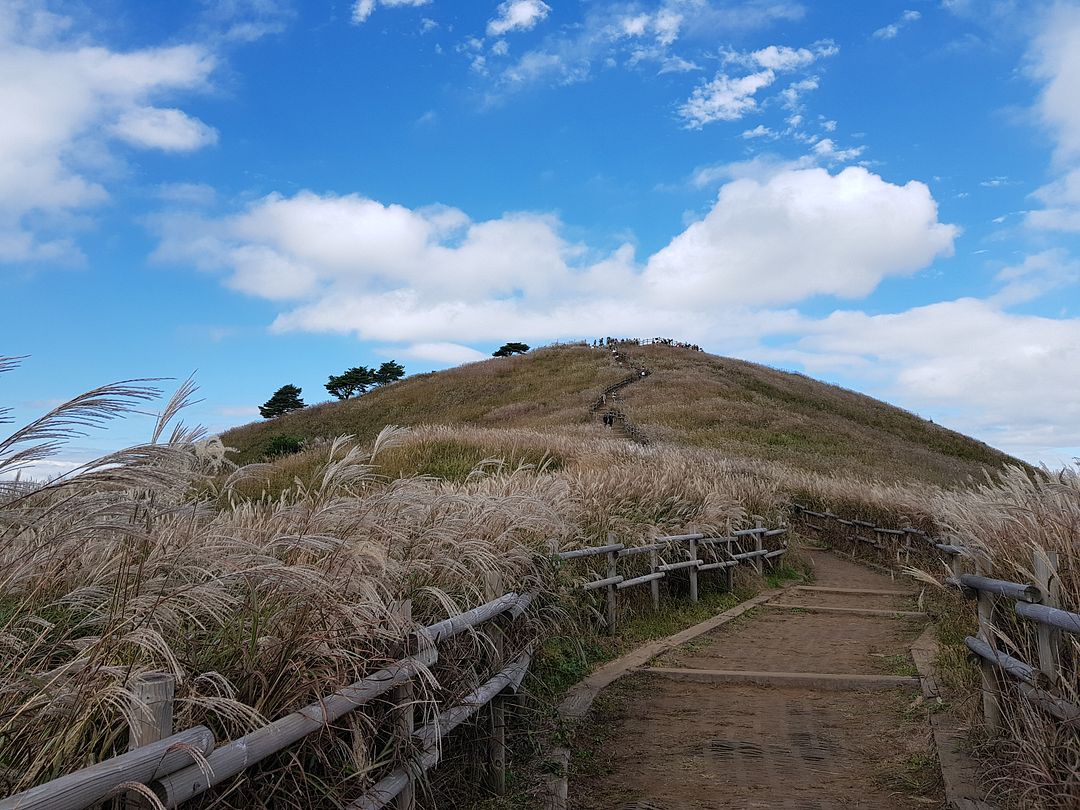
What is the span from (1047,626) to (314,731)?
11.2 ft

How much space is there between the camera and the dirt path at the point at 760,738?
5.18m

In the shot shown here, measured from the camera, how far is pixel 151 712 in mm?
2197

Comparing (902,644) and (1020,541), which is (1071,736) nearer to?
(1020,541)

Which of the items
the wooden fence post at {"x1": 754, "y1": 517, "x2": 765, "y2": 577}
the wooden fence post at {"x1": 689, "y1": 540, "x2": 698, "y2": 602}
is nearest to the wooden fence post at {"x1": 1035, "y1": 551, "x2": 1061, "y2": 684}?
the wooden fence post at {"x1": 689, "y1": 540, "x2": 698, "y2": 602}

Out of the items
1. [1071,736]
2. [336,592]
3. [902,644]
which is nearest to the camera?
[336,592]

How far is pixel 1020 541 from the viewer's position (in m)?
5.26

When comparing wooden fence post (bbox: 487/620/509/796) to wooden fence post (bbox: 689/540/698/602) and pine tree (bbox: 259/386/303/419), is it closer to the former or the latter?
wooden fence post (bbox: 689/540/698/602)

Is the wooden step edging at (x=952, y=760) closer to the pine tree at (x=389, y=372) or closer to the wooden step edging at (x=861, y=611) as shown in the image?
the wooden step edging at (x=861, y=611)

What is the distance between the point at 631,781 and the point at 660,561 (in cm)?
534

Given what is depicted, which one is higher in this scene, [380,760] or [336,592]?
[336,592]

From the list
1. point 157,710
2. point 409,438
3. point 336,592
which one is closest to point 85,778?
point 157,710

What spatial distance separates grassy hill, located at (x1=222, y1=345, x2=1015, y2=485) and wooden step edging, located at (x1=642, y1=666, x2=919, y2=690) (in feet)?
80.8

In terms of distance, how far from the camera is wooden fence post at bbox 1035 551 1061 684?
13.7ft

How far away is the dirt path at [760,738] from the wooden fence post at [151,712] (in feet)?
11.3
